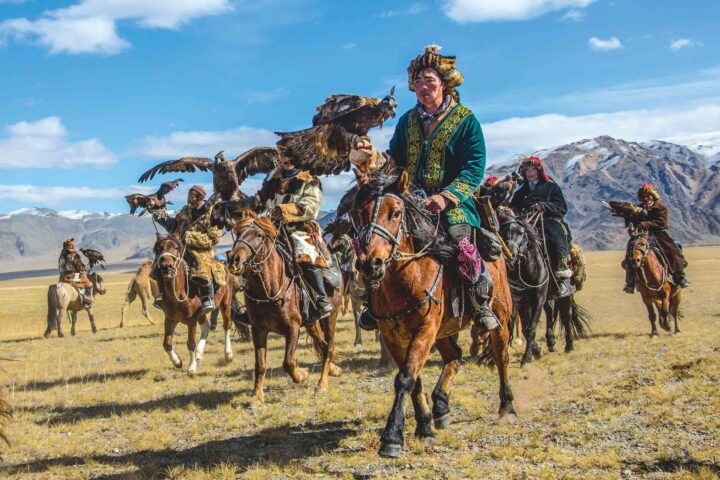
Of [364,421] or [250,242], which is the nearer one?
[364,421]

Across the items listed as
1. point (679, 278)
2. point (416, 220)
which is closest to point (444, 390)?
point (416, 220)

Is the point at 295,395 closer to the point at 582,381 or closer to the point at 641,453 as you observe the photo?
the point at 582,381

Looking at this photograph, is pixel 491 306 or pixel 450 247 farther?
pixel 491 306

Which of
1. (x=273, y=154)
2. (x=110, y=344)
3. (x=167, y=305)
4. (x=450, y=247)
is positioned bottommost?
(x=110, y=344)

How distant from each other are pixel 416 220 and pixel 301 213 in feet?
12.7

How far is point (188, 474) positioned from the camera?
19.7 ft

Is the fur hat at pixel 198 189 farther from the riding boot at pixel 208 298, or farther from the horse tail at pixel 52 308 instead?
the horse tail at pixel 52 308

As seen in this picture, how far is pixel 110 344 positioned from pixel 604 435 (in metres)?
15.7

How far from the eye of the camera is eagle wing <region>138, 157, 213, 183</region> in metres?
10.7

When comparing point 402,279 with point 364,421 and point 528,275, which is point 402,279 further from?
point 528,275

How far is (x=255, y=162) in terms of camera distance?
10039 mm

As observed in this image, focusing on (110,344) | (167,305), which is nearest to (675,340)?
(167,305)

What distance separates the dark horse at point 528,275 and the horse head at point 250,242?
3.92m

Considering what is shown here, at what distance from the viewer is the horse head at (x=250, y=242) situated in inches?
333
